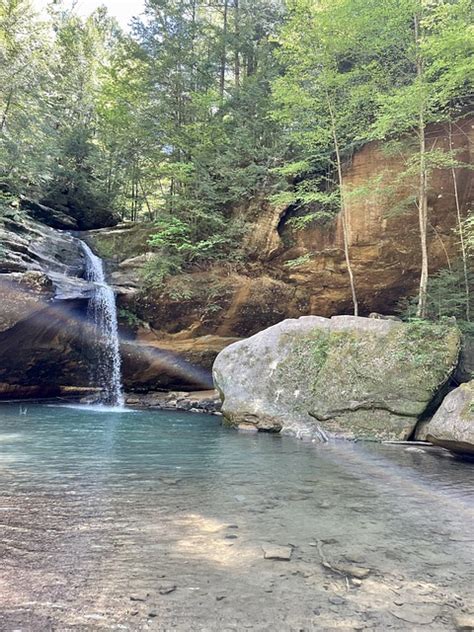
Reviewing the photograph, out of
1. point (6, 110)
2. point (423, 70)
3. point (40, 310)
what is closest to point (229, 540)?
point (40, 310)

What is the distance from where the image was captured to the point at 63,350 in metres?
14.8

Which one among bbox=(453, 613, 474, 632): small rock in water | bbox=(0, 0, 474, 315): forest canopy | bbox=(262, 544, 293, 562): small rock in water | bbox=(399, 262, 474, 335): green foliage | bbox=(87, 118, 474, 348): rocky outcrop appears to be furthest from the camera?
bbox=(87, 118, 474, 348): rocky outcrop

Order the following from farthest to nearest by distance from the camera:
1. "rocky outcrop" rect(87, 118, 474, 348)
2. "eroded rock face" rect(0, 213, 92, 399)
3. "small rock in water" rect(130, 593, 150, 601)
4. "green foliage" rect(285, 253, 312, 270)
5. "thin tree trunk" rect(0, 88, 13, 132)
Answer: "thin tree trunk" rect(0, 88, 13, 132) → "green foliage" rect(285, 253, 312, 270) → "rocky outcrop" rect(87, 118, 474, 348) → "eroded rock face" rect(0, 213, 92, 399) → "small rock in water" rect(130, 593, 150, 601)

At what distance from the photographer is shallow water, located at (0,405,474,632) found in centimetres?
235

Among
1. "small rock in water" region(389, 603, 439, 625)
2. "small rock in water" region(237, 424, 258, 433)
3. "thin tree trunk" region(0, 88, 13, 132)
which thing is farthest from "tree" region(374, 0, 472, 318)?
"thin tree trunk" region(0, 88, 13, 132)

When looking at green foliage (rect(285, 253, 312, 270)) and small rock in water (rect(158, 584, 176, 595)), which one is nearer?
small rock in water (rect(158, 584, 176, 595))

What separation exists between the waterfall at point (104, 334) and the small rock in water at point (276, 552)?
12191mm

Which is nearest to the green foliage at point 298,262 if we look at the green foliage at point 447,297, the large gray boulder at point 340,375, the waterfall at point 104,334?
the large gray boulder at point 340,375

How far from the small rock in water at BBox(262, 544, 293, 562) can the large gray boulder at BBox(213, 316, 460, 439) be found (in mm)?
5872

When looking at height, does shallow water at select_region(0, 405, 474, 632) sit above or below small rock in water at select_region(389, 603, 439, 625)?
below

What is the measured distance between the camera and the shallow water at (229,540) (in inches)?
92.7

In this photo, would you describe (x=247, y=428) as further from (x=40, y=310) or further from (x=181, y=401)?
(x=40, y=310)

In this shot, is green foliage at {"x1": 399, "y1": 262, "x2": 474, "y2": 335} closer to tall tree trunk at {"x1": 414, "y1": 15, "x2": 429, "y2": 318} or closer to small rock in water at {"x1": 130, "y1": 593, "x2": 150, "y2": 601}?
tall tree trunk at {"x1": 414, "y1": 15, "x2": 429, "y2": 318}

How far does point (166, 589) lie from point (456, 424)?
6024 mm
